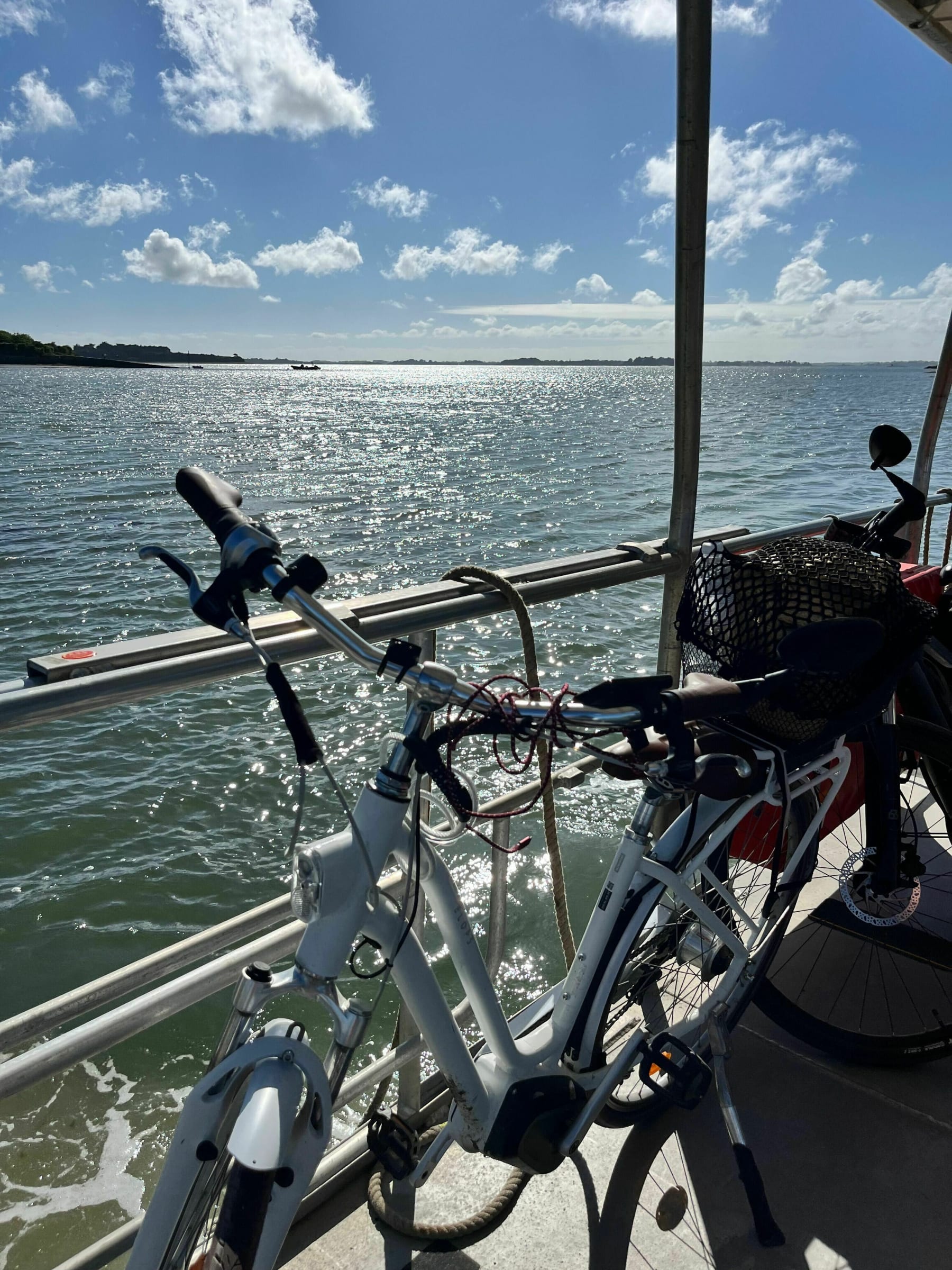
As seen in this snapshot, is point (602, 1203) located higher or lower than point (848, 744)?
lower

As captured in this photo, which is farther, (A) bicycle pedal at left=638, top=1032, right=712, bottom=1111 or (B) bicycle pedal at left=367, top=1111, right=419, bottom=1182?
(A) bicycle pedal at left=638, top=1032, right=712, bottom=1111

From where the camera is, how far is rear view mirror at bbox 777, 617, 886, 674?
1300 millimetres

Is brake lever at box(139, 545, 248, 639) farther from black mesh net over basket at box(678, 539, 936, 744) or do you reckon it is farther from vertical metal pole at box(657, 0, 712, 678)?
vertical metal pole at box(657, 0, 712, 678)

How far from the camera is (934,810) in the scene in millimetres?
2857

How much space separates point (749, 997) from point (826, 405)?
216 ft

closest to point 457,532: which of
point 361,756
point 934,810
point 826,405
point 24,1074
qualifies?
point 361,756

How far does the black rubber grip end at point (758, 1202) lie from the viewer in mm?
1785

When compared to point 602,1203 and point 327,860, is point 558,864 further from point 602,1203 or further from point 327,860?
point 327,860

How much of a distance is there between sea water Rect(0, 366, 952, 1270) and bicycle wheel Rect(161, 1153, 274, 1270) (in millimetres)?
682

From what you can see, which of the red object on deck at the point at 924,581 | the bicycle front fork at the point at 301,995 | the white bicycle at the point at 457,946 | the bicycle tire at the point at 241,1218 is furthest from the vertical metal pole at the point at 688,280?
the bicycle tire at the point at 241,1218

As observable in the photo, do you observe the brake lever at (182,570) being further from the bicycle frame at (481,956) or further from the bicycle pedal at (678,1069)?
the bicycle pedal at (678,1069)

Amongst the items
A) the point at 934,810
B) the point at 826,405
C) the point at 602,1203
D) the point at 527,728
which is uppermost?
the point at 527,728

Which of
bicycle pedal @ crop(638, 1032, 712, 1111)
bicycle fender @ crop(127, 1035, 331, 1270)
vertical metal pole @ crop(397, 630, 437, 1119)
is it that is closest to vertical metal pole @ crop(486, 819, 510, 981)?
vertical metal pole @ crop(397, 630, 437, 1119)

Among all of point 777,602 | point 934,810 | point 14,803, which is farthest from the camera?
point 14,803
